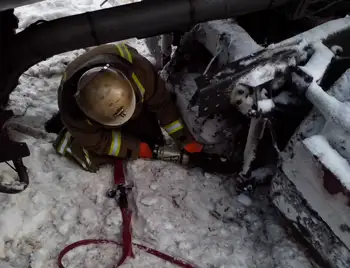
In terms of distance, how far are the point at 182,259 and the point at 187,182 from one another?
2.11ft

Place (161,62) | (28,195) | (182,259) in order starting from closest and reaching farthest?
(182,259) < (28,195) < (161,62)

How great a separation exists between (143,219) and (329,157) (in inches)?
52.0

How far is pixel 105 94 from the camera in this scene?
9.21ft

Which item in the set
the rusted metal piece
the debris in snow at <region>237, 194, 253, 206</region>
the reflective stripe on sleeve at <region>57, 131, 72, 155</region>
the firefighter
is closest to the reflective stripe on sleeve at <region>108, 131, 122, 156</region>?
the firefighter

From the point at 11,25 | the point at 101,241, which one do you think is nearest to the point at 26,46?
the point at 11,25

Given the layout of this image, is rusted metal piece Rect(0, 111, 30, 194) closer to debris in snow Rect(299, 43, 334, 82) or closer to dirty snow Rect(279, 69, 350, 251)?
dirty snow Rect(279, 69, 350, 251)

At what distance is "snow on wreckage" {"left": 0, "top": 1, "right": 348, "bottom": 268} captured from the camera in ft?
9.16

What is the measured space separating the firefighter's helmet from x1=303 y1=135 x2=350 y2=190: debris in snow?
117 cm

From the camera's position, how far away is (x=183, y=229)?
9.68 feet

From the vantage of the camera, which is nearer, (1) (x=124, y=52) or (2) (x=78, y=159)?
(1) (x=124, y=52)

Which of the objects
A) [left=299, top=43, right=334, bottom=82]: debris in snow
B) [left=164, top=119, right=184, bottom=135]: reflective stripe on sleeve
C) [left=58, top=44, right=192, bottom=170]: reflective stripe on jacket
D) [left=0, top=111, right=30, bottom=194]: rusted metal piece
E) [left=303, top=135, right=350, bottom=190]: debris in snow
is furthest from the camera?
[left=164, top=119, right=184, bottom=135]: reflective stripe on sleeve

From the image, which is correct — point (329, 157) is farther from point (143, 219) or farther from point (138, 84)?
point (138, 84)

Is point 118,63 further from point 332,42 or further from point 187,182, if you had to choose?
point 332,42

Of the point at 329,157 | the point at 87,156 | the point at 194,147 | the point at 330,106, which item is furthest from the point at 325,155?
the point at 87,156
